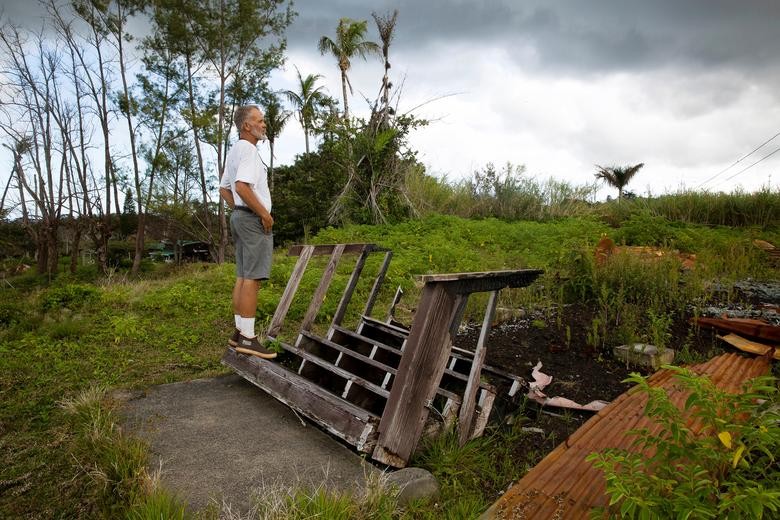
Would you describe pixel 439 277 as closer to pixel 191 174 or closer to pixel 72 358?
pixel 72 358

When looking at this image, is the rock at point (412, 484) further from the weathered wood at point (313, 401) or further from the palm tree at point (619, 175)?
the palm tree at point (619, 175)

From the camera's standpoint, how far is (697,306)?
5.38 meters

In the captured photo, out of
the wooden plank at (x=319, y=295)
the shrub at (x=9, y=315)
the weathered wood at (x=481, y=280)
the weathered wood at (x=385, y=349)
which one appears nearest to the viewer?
the weathered wood at (x=481, y=280)

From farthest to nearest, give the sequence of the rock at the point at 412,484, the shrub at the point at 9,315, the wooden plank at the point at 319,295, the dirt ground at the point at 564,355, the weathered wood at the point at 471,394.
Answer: the shrub at the point at 9,315 → the wooden plank at the point at 319,295 → the dirt ground at the point at 564,355 → the weathered wood at the point at 471,394 → the rock at the point at 412,484

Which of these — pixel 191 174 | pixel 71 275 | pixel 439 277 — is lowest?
pixel 71 275

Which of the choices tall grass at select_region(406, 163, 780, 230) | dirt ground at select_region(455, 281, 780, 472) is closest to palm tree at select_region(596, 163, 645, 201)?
tall grass at select_region(406, 163, 780, 230)

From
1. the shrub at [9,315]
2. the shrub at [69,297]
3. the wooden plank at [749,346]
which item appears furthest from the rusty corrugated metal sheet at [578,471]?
the shrub at [69,297]

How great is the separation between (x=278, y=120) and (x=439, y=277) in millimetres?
27520

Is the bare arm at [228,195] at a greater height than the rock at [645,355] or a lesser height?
greater

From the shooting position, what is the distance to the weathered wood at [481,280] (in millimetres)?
2752

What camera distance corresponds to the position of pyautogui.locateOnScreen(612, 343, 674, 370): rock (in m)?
4.05

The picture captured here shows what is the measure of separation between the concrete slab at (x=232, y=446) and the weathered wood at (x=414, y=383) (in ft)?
0.65

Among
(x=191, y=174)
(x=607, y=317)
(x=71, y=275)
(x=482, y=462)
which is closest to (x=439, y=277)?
(x=482, y=462)

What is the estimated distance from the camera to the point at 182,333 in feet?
19.0
